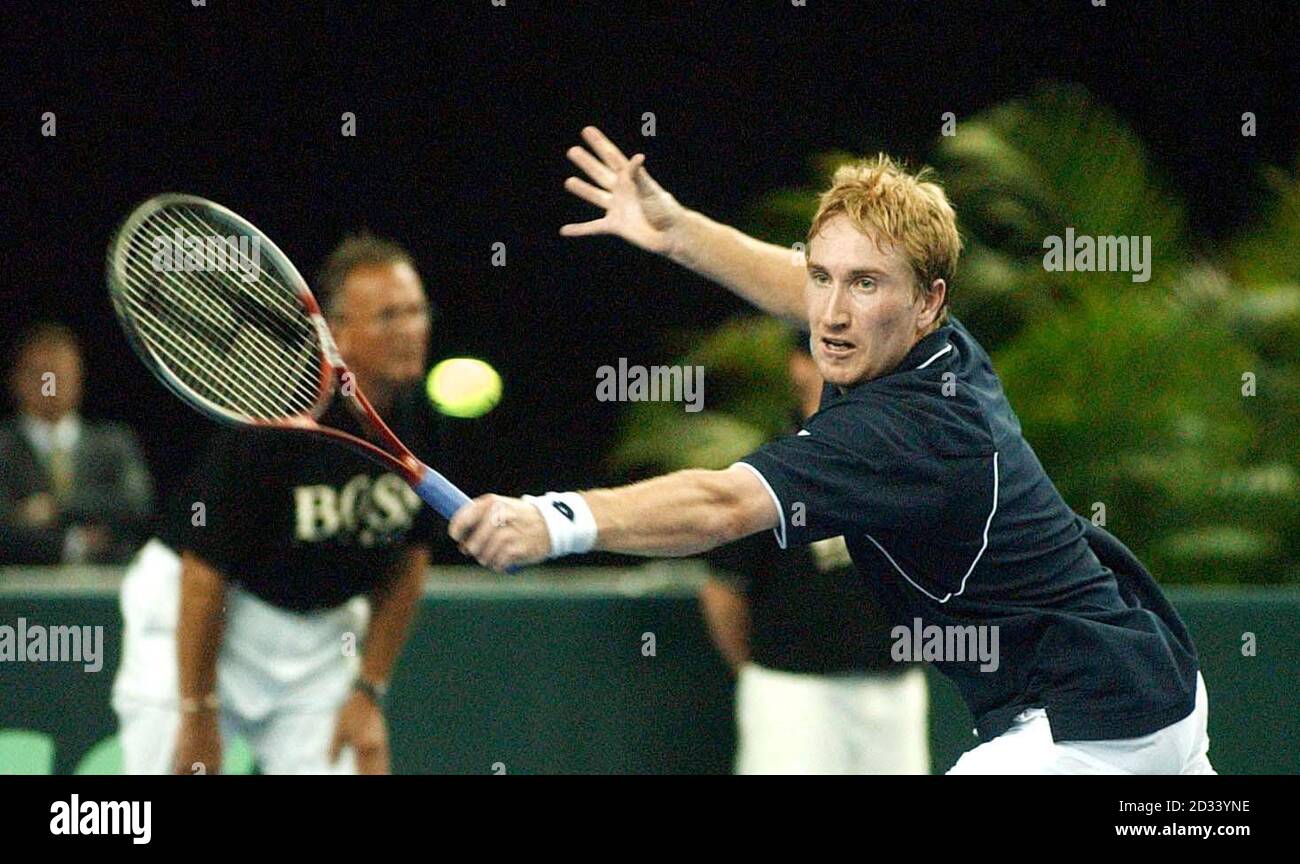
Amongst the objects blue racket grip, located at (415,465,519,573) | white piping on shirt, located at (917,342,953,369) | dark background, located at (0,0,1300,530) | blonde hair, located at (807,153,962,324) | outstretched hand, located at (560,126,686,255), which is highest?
dark background, located at (0,0,1300,530)

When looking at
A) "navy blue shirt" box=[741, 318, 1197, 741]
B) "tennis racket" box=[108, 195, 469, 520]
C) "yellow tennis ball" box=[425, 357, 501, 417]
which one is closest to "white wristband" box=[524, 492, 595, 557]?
"navy blue shirt" box=[741, 318, 1197, 741]

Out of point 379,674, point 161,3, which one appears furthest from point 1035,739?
point 161,3

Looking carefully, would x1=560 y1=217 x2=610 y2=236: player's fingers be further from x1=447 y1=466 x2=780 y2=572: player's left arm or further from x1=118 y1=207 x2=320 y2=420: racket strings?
x1=447 y1=466 x2=780 y2=572: player's left arm

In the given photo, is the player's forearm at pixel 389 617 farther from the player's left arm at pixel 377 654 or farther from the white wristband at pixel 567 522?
the white wristband at pixel 567 522

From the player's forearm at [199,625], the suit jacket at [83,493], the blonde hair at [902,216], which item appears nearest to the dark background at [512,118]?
the suit jacket at [83,493]

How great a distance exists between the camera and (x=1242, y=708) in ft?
22.9

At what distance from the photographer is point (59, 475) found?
8.77 m

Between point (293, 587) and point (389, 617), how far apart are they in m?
0.33

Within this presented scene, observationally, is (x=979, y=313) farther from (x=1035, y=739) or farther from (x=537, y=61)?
(x=1035, y=739)

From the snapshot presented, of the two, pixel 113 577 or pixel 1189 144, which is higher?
pixel 1189 144

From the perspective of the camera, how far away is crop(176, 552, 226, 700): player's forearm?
20.0 feet

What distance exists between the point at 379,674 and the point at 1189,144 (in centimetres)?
581

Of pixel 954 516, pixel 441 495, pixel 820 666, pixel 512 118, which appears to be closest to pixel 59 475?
pixel 512 118

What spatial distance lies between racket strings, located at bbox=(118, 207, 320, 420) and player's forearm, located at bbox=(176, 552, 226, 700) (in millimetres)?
1175
